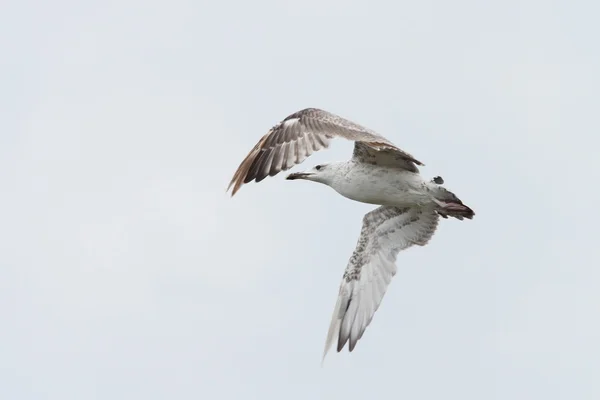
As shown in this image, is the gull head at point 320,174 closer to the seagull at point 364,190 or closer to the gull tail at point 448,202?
the seagull at point 364,190

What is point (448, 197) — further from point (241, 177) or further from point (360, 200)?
point (241, 177)

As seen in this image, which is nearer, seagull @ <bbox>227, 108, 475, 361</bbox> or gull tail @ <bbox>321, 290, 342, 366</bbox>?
seagull @ <bbox>227, 108, 475, 361</bbox>

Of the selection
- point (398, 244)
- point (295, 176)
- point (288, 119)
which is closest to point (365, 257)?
point (398, 244)

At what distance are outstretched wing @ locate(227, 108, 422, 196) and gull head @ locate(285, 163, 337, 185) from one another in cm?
132

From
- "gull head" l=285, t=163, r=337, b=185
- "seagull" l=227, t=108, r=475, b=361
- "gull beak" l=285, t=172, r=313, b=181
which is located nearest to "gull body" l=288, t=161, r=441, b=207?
"seagull" l=227, t=108, r=475, b=361

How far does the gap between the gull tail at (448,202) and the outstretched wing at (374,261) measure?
1.43m

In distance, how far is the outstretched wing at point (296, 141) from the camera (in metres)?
18.2

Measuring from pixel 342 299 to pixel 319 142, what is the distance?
472 cm

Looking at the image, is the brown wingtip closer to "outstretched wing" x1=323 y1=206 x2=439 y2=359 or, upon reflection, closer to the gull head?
the gull head

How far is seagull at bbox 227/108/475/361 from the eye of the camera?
60.7 ft

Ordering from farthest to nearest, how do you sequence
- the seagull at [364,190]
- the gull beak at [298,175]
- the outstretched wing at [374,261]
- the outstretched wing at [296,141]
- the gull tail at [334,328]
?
1. the gull tail at [334,328]
2. the outstretched wing at [374,261]
3. the gull beak at [298,175]
4. the seagull at [364,190]
5. the outstretched wing at [296,141]

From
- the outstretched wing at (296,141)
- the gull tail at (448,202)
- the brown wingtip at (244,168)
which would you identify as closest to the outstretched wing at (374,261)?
the gull tail at (448,202)

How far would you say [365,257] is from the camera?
22453mm

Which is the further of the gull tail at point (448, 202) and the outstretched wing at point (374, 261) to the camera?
the outstretched wing at point (374, 261)
